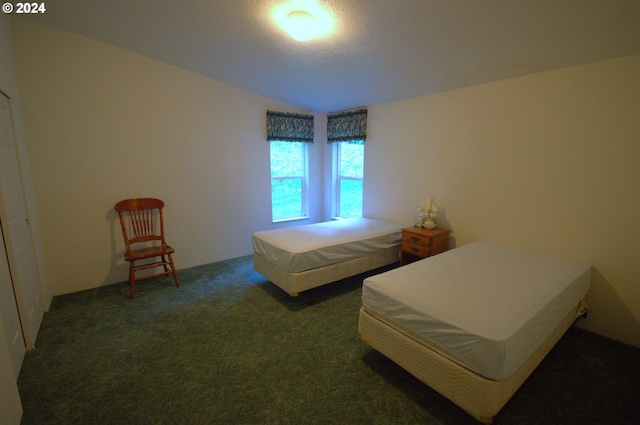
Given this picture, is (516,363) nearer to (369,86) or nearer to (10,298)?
(369,86)

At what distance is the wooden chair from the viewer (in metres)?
2.93

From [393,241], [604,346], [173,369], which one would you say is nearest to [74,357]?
[173,369]

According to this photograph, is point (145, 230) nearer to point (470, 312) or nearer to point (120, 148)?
point (120, 148)

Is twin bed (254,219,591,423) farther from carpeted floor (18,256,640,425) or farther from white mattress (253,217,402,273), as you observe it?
carpeted floor (18,256,640,425)

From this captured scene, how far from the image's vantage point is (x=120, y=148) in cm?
299

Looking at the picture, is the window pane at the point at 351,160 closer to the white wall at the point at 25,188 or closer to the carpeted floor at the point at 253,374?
the carpeted floor at the point at 253,374

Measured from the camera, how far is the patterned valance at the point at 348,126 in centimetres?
395

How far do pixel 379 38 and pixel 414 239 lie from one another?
2.00m

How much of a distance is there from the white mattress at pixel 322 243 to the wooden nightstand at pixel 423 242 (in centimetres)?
21

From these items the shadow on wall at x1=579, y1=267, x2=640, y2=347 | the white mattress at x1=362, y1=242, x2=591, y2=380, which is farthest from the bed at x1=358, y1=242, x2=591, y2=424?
the shadow on wall at x1=579, y1=267, x2=640, y2=347

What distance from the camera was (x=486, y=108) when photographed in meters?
2.71

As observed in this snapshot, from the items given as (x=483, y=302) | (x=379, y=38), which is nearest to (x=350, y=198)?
(x=379, y=38)

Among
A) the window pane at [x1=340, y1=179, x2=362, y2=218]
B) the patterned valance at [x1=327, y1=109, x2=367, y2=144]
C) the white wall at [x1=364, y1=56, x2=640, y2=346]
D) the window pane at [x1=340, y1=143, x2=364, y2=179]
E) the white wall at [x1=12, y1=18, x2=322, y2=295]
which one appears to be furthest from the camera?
the window pane at [x1=340, y1=179, x2=362, y2=218]

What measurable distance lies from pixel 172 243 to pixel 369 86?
3.12 m
